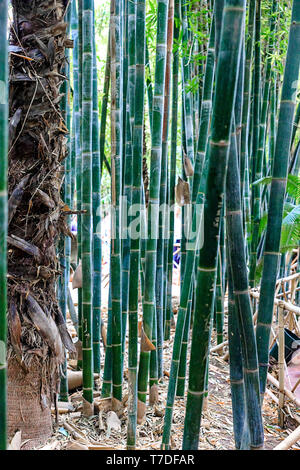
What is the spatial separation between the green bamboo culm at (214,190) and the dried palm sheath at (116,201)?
64 cm

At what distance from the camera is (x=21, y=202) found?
1376 mm

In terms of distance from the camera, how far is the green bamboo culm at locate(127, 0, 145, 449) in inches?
56.1

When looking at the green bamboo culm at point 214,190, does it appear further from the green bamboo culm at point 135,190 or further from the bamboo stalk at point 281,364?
the bamboo stalk at point 281,364

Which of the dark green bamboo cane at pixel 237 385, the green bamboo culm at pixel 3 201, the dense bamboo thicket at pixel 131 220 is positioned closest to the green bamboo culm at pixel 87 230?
the dense bamboo thicket at pixel 131 220

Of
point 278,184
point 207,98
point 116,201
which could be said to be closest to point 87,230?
point 116,201

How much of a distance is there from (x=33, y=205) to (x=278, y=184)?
687 millimetres

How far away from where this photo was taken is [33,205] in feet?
4.54

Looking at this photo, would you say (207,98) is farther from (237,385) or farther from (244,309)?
(237,385)

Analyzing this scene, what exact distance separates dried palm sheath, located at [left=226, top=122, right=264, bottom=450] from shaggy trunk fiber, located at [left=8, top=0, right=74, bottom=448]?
57 cm

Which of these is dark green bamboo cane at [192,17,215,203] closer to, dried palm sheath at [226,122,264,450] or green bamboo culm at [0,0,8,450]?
dried palm sheath at [226,122,264,450]

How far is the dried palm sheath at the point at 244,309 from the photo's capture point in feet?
3.47
